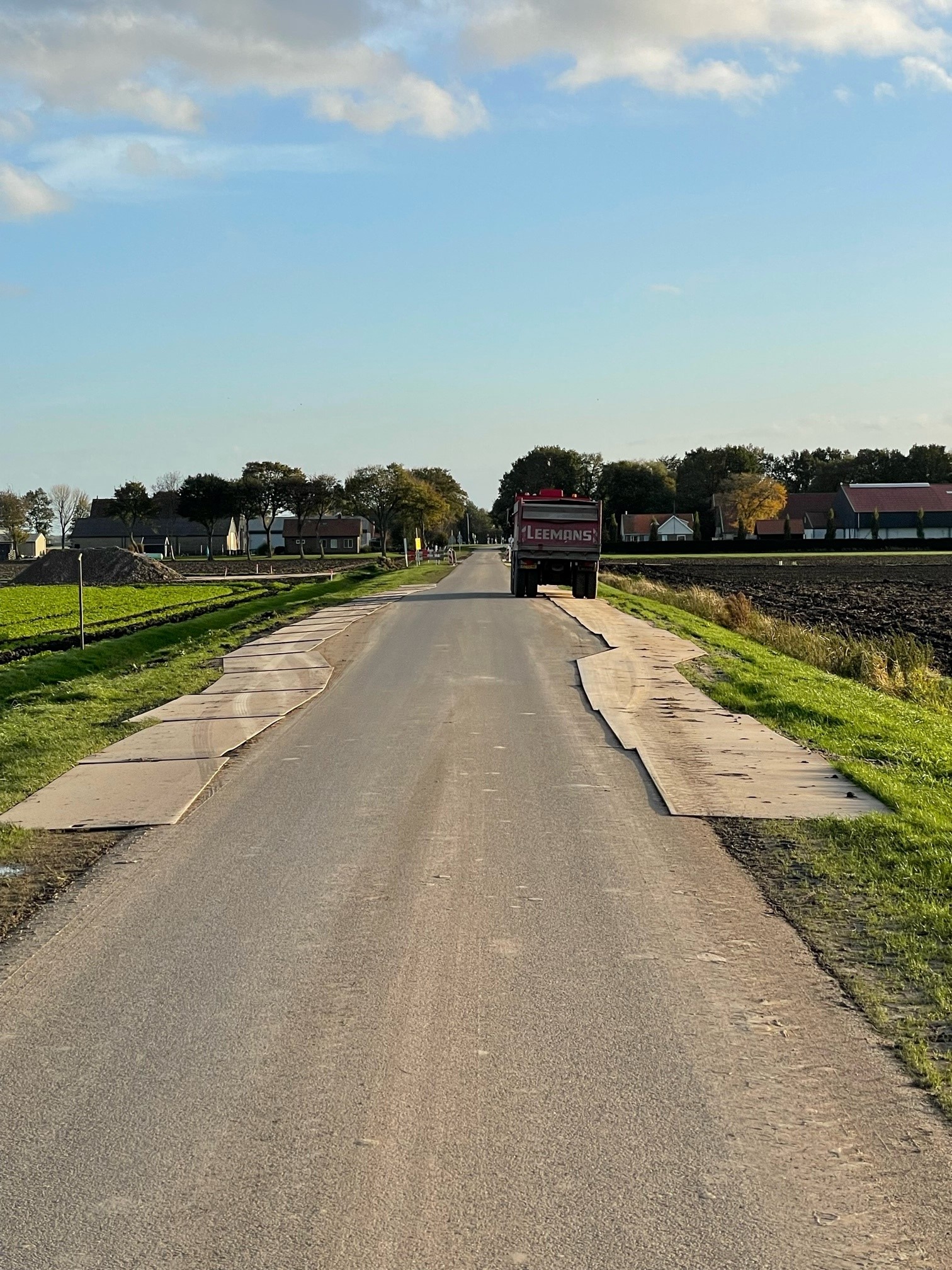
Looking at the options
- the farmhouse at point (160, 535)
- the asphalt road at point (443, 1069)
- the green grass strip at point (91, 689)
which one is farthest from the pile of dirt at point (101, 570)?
the farmhouse at point (160, 535)

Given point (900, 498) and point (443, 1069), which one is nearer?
point (443, 1069)

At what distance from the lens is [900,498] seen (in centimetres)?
12962

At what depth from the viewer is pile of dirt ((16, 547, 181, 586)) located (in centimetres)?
7200

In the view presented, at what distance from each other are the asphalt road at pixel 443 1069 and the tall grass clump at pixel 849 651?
12217mm

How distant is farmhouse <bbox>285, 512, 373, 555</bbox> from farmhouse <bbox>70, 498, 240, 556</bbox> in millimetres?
7375

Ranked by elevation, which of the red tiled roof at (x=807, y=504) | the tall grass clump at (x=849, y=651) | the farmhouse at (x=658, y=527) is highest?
the red tiled roof at (x=807, y=504)

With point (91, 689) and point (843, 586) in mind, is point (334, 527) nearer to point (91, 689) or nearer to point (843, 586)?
point (843, 586)

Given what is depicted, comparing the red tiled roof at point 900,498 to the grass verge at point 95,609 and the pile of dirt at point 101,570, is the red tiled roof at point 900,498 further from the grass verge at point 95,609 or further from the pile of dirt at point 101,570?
the grass verge at point 95,609

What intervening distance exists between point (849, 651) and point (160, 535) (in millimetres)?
135814

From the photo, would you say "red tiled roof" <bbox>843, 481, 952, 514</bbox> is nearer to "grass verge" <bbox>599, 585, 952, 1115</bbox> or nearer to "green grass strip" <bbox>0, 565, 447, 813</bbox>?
"green grass strip" <bbox>0, 565, 447, 813</bbox>

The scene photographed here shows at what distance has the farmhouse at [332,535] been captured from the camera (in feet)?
512

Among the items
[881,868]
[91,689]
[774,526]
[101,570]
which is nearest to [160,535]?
[774,526]

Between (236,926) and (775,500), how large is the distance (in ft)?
440

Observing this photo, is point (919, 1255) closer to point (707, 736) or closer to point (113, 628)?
point (707, 736)
